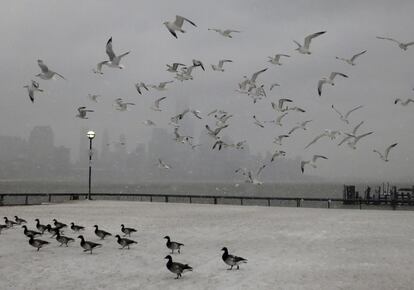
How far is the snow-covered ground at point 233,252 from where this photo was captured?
1106cm

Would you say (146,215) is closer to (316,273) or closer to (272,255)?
(272,255)

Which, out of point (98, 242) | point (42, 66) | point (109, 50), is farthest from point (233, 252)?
point (42, 66)

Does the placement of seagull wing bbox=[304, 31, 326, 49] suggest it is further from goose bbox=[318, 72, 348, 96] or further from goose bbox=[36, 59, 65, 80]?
goose bbox=[36, 59, 65, 80]

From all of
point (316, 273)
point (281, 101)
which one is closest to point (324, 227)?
point (281, 101)

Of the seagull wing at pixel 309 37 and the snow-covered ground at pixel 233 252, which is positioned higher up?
the seagull wing at pixel 309 37

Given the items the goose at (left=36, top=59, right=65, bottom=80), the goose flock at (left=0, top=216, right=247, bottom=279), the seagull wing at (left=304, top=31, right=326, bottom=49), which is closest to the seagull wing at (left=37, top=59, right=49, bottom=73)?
the goose at (left=36, top=59, right=65, bottom=80)

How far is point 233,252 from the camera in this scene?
15.2 m

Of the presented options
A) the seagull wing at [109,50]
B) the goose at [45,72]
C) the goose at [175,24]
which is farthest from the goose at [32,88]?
the goose at [175,24]

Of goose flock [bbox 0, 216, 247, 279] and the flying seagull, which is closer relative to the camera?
goose flock [bbox 0, 216, 247, 279]

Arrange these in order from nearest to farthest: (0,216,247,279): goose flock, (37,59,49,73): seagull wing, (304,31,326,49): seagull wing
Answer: (0,216,247,279): goose flock → (304,31,326,49): seagull wing → (37,59,49,73): seagull wing

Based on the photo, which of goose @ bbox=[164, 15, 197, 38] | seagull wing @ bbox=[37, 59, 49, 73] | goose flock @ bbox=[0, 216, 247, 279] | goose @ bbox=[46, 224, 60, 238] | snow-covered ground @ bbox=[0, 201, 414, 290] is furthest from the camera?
seagull wing @ bbox=[37, 59, 49, 73]

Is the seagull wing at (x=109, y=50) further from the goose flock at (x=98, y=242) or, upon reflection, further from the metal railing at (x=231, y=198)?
the metal railing at (x=231, y=198)

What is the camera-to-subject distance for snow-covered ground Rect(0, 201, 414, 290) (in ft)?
36.3

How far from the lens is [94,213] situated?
28.9m
